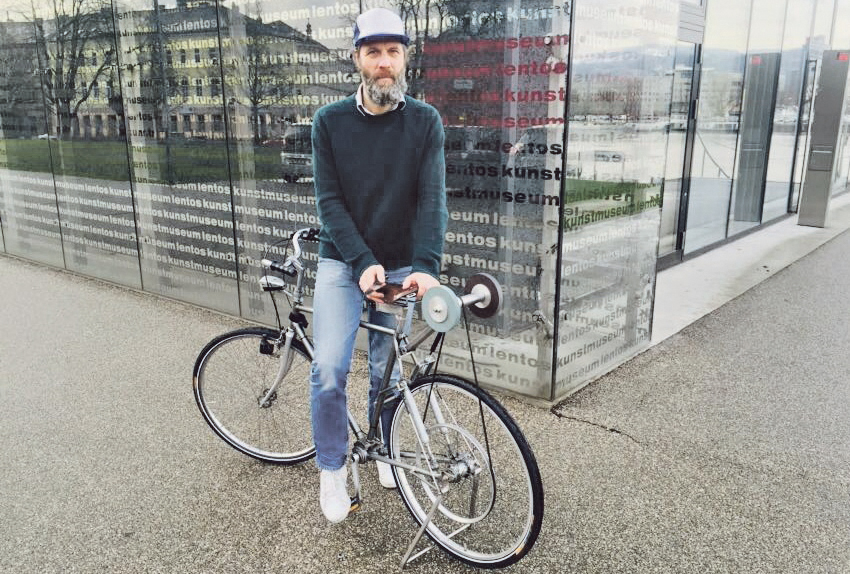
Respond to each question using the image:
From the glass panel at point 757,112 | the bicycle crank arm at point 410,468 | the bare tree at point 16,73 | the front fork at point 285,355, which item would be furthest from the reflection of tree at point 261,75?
the glass panel at point 757,112

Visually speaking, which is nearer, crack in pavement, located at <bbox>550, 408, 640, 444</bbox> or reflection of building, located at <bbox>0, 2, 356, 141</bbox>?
crack in pavement, located at <bbox>550, 408, 640, 444</bbox>

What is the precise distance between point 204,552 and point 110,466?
1076mm

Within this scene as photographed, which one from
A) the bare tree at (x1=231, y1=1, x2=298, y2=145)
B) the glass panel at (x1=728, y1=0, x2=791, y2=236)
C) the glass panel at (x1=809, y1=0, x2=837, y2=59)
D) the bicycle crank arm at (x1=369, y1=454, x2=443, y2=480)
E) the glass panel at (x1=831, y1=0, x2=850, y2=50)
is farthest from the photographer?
the glass panel at (x1=831, y1=0, x2=850, y2=50)

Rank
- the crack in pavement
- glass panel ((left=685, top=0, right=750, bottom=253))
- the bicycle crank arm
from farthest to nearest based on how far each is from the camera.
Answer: glass panel ((left=685, top=0, right=750, bottom=253))
the crack in pavement
the bicycle crank arm

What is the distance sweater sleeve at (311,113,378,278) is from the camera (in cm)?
289

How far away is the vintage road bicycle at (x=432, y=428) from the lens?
104 inches

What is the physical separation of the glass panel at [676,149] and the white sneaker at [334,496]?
250 inches

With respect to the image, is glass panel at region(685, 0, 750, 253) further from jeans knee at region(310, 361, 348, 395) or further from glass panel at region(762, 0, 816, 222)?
jeans knee at region(310, 361, 348, 395)

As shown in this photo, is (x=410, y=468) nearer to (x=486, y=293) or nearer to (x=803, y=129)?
(x=486, y=293)

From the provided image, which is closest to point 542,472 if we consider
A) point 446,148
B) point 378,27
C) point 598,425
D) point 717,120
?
point 598,425

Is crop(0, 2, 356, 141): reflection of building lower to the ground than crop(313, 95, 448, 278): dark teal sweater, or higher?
higher

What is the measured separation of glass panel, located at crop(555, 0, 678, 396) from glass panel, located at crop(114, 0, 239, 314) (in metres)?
3.18

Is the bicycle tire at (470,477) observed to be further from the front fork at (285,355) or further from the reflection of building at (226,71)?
the reflection of building at (226,71)

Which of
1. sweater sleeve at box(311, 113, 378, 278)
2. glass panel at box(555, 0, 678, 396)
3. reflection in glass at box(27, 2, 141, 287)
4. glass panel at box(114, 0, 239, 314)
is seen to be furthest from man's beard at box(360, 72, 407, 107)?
reflection in glass at box(27, 2, 141, 287)
